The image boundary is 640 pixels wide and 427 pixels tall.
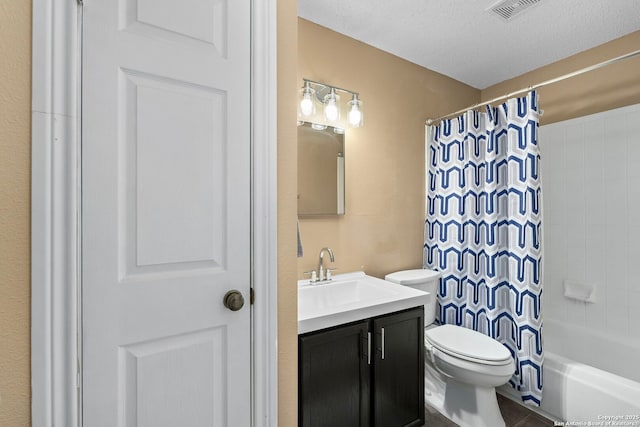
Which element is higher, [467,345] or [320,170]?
[320,170]

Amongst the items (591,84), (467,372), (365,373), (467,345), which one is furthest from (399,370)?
(591,84)

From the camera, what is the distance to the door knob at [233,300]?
900 millimetres

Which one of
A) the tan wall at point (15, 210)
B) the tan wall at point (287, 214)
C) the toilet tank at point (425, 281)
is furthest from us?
the toilet tank at point (425, 281)

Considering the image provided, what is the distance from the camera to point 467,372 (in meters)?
1.64

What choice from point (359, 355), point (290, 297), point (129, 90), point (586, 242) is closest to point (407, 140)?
point (586, 242)

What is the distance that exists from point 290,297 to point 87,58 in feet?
2.78

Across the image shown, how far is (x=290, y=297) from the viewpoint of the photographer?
1045mm

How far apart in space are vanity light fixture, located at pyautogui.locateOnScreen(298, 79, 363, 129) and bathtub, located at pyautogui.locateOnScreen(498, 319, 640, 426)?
72.8 inches

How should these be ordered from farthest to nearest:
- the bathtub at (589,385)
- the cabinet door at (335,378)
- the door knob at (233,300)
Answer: the bathtub at (589,385)
the cabinet door at (335,378)
the door knob at (233,300)

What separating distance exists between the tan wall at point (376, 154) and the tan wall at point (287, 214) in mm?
833

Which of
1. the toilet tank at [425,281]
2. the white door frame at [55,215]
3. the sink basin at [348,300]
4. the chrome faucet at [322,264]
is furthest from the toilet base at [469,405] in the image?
the white door frame at [55,215]

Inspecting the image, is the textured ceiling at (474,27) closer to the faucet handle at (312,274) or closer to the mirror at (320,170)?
the mirror at (320,170)

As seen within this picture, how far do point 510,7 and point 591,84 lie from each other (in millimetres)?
1013

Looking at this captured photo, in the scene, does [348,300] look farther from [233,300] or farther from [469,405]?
[233,300]
